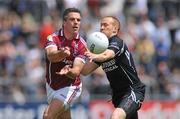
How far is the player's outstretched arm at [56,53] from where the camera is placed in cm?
1374

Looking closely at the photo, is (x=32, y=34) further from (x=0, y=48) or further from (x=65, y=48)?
(x=65, y=48)

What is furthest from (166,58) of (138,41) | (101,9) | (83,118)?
(83,118)

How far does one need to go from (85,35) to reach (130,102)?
8.90 metres

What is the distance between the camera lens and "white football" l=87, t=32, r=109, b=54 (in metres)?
13.8

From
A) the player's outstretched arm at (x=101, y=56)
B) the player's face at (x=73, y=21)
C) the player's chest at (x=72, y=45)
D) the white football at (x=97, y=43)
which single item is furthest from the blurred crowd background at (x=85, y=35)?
the player's outstretched arm at (x=101, y=56)

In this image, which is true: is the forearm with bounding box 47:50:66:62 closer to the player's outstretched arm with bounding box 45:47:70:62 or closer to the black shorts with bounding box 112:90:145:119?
the player's outstretched arm with bounding box 45:47:70:62

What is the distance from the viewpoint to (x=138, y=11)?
2559 centimetres

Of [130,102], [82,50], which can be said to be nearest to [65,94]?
[82,50]

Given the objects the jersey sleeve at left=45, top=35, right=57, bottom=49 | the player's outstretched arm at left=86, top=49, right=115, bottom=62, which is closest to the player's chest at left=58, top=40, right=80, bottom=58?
the jersey sleeve at left=45, top=35, right=57, bottom=49

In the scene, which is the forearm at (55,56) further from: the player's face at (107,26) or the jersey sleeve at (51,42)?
the player's face at (107,26)

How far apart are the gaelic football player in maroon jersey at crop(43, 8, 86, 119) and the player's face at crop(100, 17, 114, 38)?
49cm

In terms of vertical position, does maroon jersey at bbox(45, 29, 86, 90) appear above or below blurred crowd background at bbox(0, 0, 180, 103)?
above

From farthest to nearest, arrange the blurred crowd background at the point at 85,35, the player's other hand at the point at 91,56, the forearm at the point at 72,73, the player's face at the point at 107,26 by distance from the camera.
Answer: the blurred crowd background at the point at 85,35, the player's face at the point at 107,26, the forearm at the point at 72,73, the player's other hand at the point at 91,56

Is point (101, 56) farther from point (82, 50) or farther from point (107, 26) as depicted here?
point (82, 50)
